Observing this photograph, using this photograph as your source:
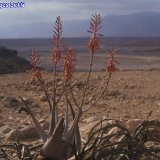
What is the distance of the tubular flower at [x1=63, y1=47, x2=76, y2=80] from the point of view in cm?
426

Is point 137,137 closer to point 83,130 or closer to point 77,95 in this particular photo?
point 83,130

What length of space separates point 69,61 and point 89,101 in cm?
624

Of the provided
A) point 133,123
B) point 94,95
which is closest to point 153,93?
point 94,95

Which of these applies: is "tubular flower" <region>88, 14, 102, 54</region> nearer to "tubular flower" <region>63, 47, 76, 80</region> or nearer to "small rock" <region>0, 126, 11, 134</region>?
"tubular flower" <region>63, 47, 76, 80</region>

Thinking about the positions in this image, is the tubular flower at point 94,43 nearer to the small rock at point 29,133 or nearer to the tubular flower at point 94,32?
the tubular flower at point 94,32

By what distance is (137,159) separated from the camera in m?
4.80

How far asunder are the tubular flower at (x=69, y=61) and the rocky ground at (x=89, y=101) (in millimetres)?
2131

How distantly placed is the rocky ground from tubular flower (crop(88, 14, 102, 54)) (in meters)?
2.20

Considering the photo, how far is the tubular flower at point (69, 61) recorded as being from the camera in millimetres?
4262

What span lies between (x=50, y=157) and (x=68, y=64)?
68 cm

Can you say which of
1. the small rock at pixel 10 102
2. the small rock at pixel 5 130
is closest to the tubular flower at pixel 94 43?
the small rock at pixel 5 130

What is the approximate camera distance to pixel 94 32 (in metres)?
4.27

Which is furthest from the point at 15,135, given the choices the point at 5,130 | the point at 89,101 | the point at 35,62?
the point at 89,101

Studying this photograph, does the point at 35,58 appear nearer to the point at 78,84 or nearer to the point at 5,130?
the point at 5,130
